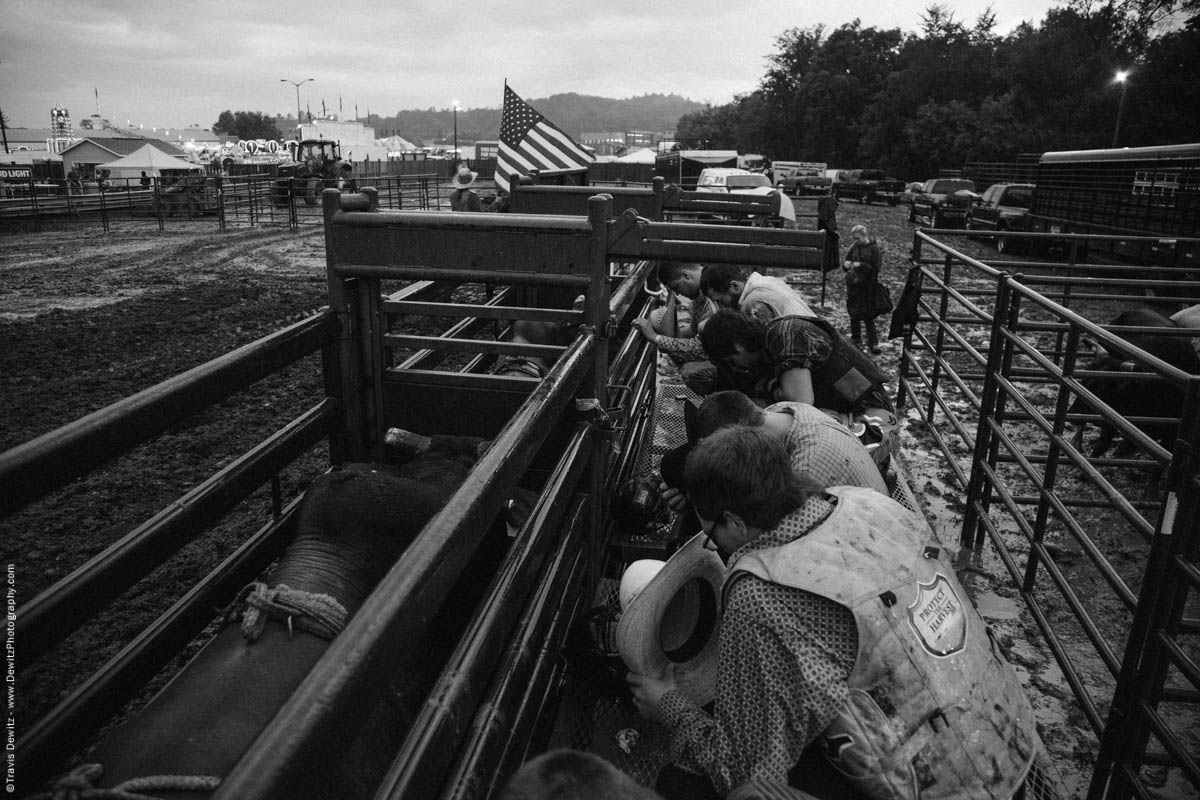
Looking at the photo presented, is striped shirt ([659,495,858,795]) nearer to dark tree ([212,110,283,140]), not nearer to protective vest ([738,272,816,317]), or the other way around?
protective vest ([738,272,816,317])

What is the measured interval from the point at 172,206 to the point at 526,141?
20.6 metres

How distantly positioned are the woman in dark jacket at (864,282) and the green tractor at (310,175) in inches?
648

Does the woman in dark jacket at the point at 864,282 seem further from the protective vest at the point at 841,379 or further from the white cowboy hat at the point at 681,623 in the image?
the white cowboy hat at the point at 681,623

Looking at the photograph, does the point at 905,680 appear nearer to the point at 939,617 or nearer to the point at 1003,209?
the point at 939,617

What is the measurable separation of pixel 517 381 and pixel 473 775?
234cm

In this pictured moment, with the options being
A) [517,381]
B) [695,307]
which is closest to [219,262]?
[695,307]

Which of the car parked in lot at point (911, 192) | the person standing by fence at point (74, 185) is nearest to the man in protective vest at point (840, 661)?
the person standing by fence at point (74, 185)

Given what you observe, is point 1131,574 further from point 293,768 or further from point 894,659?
point 293,768

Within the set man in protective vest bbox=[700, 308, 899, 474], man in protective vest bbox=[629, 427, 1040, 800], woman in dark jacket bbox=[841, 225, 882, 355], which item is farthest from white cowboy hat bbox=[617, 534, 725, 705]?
Result: woman in dark jacket bbox=[841, 225, 882, 355]

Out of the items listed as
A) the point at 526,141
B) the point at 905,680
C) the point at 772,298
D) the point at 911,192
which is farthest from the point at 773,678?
the point at 911,192

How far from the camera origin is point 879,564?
1.91 metres

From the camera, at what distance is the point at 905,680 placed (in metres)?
1.83

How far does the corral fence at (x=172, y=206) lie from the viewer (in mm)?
22625

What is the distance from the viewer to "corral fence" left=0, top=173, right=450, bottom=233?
22625mm
